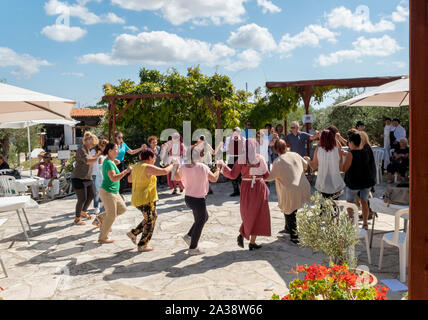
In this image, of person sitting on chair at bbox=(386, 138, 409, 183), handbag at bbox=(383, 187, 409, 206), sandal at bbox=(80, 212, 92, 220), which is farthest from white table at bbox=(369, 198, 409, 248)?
person sitting on chair at bbox=(386, 138, 409, 183)

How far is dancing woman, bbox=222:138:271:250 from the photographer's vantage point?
5484mm

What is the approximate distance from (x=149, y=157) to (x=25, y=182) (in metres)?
4.89

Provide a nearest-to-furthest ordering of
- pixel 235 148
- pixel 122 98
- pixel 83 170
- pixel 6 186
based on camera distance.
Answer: pixel 83 170
pixel 235 148
pixel 6 186
pixel 122 98

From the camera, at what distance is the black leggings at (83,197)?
7215 mm

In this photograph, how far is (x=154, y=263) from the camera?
515 cm

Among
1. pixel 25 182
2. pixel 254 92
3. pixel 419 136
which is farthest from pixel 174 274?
pixel 254 92

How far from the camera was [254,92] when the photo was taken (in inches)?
559

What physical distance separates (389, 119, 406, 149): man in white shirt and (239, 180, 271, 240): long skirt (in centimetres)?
742

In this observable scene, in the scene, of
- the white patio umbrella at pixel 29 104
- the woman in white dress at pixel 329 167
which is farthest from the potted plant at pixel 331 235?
the white patio umbrella at pixel 29 104

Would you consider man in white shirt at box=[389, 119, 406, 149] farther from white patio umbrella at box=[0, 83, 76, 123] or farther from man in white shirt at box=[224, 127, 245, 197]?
white patio umbrella at box=[0, 83, 76, 123]

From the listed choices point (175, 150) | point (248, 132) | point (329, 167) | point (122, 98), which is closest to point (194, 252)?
point (329, 167)

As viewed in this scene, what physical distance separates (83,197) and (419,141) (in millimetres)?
6569

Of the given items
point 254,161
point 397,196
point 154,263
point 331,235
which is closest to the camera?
point 331,235

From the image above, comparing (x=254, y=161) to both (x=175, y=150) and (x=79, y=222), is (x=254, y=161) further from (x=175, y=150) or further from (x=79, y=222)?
(x=175, y=150)
